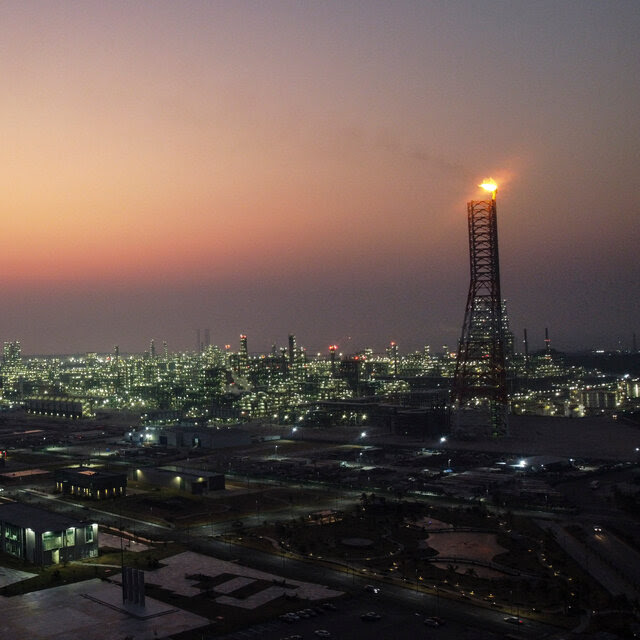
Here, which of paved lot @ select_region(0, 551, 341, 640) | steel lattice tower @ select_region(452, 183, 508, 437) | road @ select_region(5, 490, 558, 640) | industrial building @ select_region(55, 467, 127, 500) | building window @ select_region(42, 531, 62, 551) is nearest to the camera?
road @ select_region(5, 490, 558, 640)

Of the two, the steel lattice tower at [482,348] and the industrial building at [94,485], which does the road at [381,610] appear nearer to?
the industrial building at [94,485]

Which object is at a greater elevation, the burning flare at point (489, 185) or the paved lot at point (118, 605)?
the burning flare at point (489, 185)

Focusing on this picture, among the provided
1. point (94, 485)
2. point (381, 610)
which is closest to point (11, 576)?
point (381, 610)

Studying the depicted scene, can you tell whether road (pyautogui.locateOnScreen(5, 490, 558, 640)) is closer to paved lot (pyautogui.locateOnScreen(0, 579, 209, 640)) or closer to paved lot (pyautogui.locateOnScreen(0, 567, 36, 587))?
paved lot (pyautogui.locateOnScreen(0, 579, 209, 640))

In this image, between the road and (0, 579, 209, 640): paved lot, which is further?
(0, 579, 209, 640): paved lot

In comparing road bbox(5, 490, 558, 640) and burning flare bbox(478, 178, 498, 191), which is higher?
burning flare bbox(478, 178, 498, 191)

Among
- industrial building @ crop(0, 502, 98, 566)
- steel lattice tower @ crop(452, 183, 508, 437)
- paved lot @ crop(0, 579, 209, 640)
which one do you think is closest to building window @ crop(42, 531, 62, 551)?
industrial building @ crop(0, 502, 98, 566)

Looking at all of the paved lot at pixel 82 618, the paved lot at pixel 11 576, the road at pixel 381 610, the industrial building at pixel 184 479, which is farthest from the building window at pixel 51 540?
the industrial building at pixel 184 479
